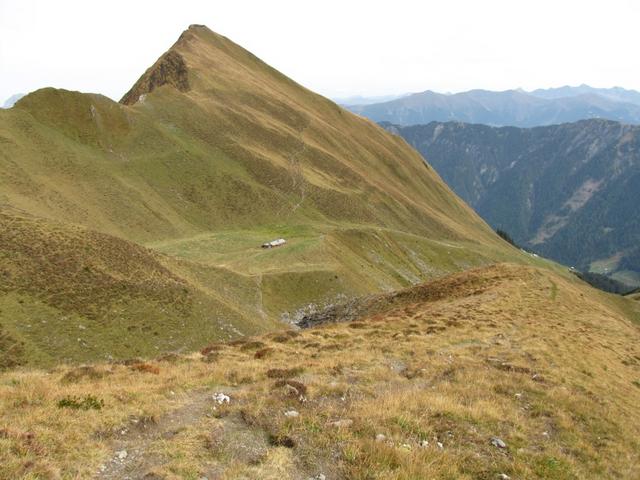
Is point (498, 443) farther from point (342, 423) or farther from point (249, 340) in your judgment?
point (249, 340)

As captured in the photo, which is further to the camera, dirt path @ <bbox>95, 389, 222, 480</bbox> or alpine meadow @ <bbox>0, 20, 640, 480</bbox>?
alpine meadow @ <bbox>0, 20, 640, 480</bbox>

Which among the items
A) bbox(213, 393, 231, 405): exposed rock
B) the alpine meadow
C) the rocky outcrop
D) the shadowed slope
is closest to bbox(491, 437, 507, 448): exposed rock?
the alpine meadow

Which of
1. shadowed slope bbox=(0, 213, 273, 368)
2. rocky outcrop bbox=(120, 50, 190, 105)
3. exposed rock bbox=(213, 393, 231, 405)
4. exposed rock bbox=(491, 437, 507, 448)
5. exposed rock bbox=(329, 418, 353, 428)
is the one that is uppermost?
rocky outcrop bbox=(120, 50, 190, 105)

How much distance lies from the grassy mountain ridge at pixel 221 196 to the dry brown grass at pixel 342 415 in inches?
753

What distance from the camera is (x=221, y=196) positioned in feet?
347

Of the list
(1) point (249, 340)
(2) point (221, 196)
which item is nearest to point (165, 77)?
(2) point (221, 196)

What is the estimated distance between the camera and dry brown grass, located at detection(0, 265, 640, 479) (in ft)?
38.7

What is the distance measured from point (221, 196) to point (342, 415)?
9491cm

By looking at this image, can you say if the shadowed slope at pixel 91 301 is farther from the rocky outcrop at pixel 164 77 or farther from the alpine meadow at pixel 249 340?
the rocky outcrop at pixel 164 77

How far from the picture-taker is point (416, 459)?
12031 mm

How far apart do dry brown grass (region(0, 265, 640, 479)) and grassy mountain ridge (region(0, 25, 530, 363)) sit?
1911cm

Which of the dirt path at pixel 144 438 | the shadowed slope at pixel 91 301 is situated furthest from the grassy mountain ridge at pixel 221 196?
the dirt path at pixel 144 438

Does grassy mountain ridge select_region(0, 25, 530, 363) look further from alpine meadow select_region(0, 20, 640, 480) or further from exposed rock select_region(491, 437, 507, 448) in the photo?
exposed rock select_region(491, 437, 507, 448)

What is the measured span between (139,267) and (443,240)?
11080 cm
